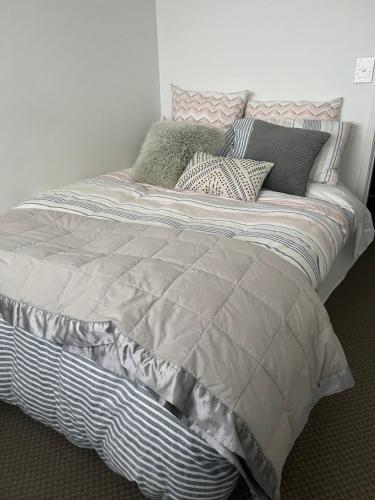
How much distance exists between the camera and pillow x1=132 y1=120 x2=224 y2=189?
6.71 ft

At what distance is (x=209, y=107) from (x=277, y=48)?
0.53 metres

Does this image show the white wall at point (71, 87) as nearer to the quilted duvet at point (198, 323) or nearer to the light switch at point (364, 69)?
the quilted duvet at point (198, 323)

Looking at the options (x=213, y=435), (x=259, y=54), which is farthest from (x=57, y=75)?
(x=213, y=435)

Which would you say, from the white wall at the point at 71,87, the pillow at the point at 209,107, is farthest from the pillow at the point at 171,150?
the white wall at the point at 71,87

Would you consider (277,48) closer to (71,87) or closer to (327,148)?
(327,148)

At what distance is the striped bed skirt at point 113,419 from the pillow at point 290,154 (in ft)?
4.38

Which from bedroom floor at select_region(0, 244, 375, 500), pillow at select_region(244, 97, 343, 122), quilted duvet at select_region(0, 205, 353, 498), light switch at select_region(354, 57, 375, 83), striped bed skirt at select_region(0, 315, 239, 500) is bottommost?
bedroom floor at select_region(0, 244, 375, 500)

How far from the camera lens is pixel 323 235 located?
153cm

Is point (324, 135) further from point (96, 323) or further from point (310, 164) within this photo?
point (96, 323)

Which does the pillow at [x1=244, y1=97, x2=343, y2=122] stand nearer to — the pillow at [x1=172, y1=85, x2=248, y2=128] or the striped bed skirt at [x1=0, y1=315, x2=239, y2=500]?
the pillow at [x1=172, y1=85, x2=248, y2=128]

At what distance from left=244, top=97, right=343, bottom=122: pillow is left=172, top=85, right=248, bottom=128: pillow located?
0.12 metres

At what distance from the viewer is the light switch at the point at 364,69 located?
2.06 metres

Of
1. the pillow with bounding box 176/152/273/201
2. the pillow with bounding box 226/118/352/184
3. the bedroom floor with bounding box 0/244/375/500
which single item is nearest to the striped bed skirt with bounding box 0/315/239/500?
the bedroom floor with bounding box 0/244/375/500

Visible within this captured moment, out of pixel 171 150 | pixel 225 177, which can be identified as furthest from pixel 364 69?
pixel 171 150
